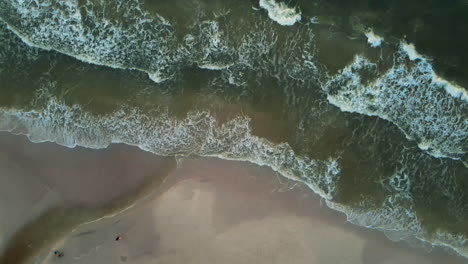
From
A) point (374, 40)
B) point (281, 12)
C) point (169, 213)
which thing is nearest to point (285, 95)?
point (281, 12)

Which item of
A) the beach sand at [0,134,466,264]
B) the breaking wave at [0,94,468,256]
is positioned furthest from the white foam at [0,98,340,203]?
the beach sand at [0,134,466,264]

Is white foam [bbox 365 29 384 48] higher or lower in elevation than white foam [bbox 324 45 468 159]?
higher

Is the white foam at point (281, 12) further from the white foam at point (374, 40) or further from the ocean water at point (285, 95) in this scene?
the white foam at point (374, 40)

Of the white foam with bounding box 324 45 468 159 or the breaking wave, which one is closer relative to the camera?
the white foam with bounding box 324 45 468 159

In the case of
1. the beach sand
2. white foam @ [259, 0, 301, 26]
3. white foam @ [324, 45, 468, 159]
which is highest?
white foam @ [259, 0, 301, 26]

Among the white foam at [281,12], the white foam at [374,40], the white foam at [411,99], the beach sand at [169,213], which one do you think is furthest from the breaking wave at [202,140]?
the white foam at [374,40]

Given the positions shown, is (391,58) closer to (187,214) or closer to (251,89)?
(251,89)

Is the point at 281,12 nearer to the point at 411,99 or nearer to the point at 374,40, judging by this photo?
the point at 374,40

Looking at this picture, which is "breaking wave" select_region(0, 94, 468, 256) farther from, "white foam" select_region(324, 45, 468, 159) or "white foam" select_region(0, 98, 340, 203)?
"white foam" select_region(324, 45, 468, 159)
